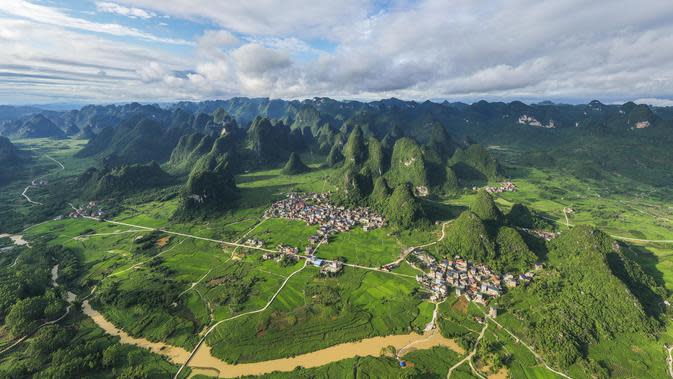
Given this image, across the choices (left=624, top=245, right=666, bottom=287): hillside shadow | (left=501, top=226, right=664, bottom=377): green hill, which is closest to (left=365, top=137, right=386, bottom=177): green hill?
(left=501, top=226, right=664, bottom=377): green hill

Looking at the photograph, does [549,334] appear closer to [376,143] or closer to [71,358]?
[71,358]

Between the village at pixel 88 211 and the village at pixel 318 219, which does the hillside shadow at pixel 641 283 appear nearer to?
the village at pixel 318 219

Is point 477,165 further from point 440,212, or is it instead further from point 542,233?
point 542,233

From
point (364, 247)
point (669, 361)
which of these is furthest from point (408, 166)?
point (669, 361)

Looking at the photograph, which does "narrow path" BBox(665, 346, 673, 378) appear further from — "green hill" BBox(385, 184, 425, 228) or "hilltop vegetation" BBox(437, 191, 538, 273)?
"green hill" BBox(385, 184, 425, 228)

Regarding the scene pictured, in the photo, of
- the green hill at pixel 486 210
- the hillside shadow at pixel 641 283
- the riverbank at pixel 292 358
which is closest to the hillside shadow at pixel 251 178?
the riverbank at pixel 292 358

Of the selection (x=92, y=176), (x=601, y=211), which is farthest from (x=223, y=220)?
(x=601, y=211)
